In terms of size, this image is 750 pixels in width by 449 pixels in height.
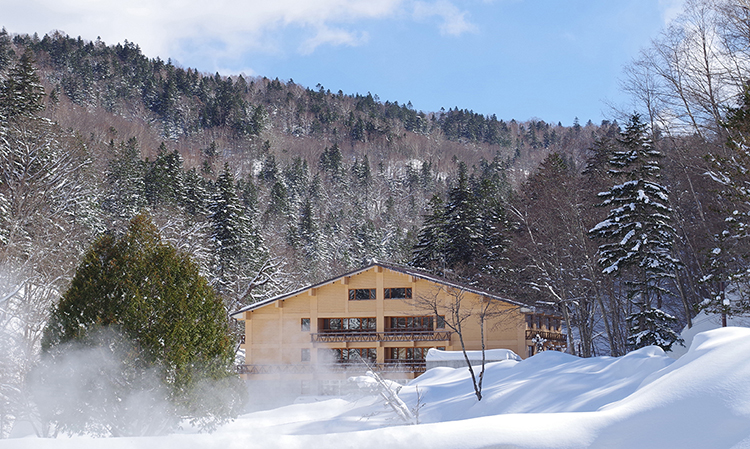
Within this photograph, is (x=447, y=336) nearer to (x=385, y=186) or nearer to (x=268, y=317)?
(x=268, y=317)

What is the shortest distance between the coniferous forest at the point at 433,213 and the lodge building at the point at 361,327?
3.80 m

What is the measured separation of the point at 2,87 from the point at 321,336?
33.3m

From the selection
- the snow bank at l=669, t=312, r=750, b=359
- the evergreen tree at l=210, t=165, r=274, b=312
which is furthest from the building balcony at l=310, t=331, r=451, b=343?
the snow bank at l=669, t=312, r=750, b=359

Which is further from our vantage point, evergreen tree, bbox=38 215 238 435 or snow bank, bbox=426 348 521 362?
snow bank, bbox=426 348 521 362

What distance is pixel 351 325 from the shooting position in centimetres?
3938

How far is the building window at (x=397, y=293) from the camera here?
38.7m

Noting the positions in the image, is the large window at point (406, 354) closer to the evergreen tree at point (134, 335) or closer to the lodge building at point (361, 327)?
the lodge building at point (361, 327)

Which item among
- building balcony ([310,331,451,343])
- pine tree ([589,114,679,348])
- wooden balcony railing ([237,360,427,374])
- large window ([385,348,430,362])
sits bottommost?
wooden balcony railing ([237,360,427,374])

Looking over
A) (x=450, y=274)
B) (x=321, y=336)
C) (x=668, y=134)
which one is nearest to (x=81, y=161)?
(x=321, y=336)

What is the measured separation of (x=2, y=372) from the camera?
60.5 feet

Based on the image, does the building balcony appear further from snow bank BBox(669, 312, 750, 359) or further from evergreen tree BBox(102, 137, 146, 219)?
evergreen tree BBox(102, 137, 146, 219)

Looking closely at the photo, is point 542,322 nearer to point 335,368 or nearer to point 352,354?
point 352,354

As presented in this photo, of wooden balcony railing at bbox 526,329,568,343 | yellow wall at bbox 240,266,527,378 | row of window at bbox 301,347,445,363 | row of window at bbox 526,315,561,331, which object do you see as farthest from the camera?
row of window at bbox 526,315,561,331

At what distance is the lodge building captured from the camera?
3672 centimetres
